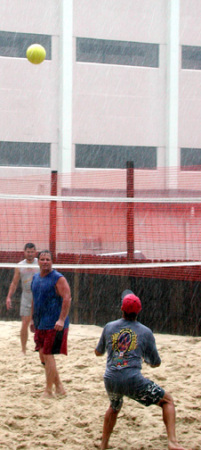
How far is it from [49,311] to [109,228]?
4.26 m

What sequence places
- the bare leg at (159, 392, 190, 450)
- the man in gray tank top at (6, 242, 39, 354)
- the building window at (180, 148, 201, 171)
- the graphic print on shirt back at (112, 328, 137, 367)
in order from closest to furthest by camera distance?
the bare leg at (159, 392, 190, 450) → the graphic print on shirt back at (112, 328, 137, 367) → the man in gray tank top at (6, 242, 39, 354) → the building window at (180, 148, 201, 171)

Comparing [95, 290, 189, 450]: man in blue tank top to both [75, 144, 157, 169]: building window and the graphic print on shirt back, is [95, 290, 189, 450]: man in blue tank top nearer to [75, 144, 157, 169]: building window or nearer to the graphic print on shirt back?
the graphic print on shirt back

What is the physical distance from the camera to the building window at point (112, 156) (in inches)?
904

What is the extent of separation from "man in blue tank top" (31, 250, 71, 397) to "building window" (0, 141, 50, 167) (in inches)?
658

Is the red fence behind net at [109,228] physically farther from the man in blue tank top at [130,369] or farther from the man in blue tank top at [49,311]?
the man in blue tank top at [130,369]

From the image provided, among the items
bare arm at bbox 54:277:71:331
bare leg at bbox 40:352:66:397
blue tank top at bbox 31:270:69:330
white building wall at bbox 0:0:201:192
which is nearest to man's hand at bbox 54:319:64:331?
bare arm at bbox 54:277:71:331

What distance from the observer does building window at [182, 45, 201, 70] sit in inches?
959

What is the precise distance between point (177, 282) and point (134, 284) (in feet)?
2.17

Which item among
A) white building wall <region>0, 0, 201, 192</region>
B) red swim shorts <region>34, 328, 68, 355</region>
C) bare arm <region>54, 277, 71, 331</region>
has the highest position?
Result: white building wall <region>0, 0, 201, 192</region>

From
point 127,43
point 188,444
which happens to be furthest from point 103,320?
point 127,43

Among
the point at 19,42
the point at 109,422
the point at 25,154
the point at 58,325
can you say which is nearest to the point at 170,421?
the point at 109,422

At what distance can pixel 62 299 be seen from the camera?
5.96 metres

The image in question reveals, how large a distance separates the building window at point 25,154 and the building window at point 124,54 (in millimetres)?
3770

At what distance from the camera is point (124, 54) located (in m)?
24.1
